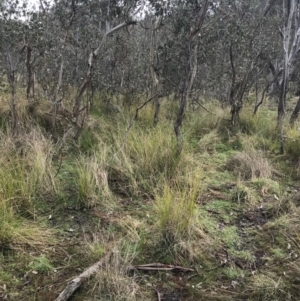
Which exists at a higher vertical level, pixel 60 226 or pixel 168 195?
pixel 168 195

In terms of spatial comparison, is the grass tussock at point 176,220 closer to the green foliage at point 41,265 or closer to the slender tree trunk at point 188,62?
the green foliage at point 41,265

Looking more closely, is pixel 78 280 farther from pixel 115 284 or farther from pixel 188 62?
pixel 188 62

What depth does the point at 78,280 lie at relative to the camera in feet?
8.89

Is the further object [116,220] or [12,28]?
[12,28]

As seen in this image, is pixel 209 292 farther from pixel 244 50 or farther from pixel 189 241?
pixel 244 50

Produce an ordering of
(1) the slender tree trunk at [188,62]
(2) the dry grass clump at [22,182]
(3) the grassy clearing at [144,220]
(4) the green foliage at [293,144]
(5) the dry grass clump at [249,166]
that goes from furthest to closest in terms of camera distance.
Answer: (4) the green foliage at [293,144]
(5) the dry grass clump at [249,166]
(1) the slender tree trunk at [188,62]
(2) the dry grass clump at [22,182]
(3) the grassy clearing at [144,220]

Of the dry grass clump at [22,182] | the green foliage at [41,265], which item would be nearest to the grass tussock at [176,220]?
the green foliage at [41,265]

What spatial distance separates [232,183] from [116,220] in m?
1.91

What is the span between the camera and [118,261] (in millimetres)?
2838

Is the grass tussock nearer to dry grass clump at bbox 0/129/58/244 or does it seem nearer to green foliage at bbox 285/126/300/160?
dry grass clump at bbox 0/129/58/244

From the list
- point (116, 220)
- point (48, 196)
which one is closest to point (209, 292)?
point (116, 220)

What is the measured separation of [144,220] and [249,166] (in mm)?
2148

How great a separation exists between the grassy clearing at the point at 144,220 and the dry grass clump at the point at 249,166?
0.02m

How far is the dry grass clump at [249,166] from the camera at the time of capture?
5.13m
